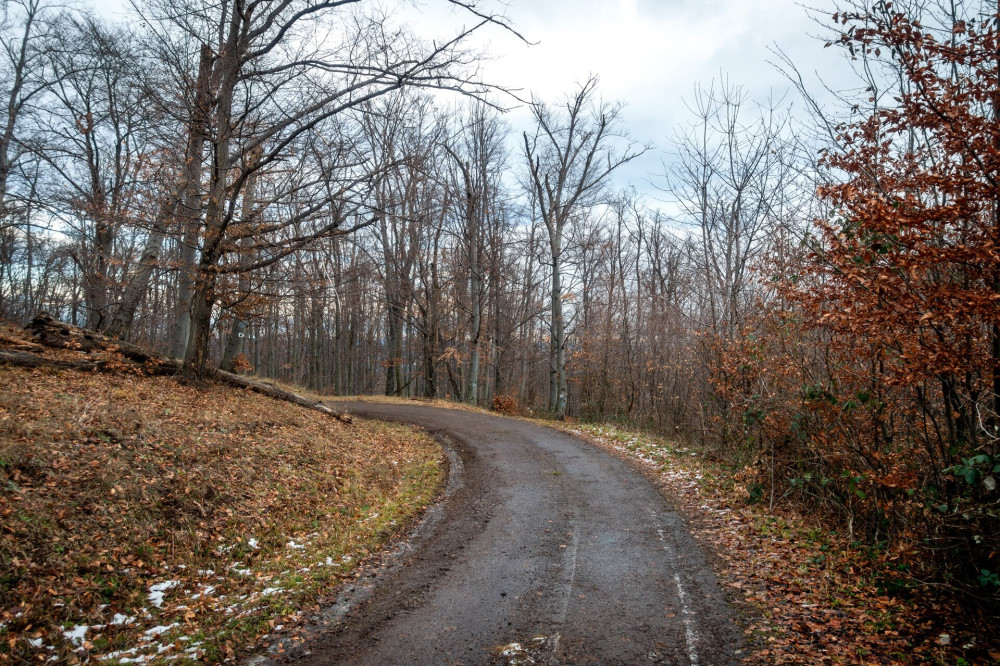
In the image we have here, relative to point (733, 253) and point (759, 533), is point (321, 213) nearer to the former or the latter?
point (759, 533)

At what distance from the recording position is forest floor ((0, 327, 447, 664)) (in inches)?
172

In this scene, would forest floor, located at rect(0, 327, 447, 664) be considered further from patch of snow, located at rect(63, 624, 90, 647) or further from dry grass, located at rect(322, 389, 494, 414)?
dry grass, located at rect(322, 389, 494, 414)

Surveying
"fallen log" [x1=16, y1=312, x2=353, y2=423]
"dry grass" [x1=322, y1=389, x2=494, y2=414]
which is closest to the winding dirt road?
"fallen log" [x1=16, y1=312, x2=353, y2=423]

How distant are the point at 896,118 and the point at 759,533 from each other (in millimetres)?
4892

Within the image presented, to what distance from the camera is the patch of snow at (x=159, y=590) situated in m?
4.84

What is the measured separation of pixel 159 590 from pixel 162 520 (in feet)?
3.57

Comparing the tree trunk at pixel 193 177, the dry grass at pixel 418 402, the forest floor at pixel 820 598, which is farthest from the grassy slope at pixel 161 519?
the dry grass at pixel 418 402

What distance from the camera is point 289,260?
1304 centimetres

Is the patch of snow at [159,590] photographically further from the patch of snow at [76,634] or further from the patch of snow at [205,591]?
the patch of snow at [76,634]

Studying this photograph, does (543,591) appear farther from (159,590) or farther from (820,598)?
(159,590)

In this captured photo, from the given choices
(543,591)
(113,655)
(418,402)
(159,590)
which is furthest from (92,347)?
(418,402)

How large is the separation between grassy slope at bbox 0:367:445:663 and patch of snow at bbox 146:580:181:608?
14 millimetres

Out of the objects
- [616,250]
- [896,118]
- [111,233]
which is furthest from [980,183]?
[616,250]

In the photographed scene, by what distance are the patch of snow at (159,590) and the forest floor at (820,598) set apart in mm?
5036
